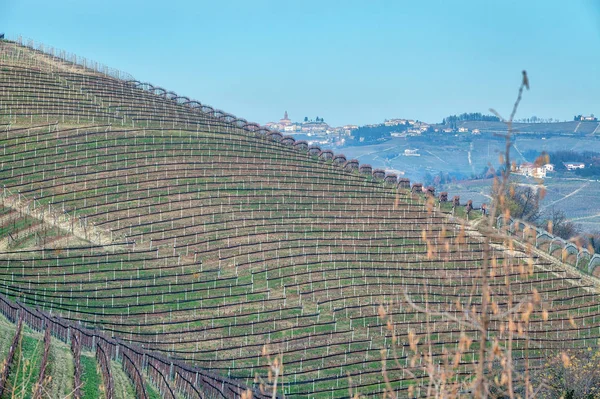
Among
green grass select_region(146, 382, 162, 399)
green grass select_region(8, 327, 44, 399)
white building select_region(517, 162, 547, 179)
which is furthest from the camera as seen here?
green grass select_region(146, 382, 162, 399)

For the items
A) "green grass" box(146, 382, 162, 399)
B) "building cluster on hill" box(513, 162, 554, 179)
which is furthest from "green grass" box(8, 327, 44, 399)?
"building cluster on hill" box(513, 162, 554, 179)

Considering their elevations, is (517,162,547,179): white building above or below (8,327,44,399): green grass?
above

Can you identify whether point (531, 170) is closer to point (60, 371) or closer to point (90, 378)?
point (60, 371)

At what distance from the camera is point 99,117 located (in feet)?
234

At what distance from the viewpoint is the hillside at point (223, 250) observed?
1655 inches

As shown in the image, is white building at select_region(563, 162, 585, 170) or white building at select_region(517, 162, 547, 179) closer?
white building at select_region(517, 162, 547, 179)

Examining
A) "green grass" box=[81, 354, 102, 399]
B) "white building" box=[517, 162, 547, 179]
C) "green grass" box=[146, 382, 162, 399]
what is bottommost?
"green grass" box=[146, 382, 162, 399]

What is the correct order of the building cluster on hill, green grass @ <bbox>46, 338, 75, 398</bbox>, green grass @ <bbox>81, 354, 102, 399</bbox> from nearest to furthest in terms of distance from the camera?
the building cluster on hill → green grass @ <bbox>46, 338, 75, 398</bbox> → green grass @ <bbox>81, 354, 102, 399</bbox>

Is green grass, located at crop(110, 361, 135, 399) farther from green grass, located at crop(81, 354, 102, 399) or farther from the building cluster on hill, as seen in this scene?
the building cluster on hill

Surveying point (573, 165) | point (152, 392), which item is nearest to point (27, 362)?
point (152, 392)

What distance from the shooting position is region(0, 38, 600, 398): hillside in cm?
4203

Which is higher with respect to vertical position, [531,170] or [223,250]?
[531,170]

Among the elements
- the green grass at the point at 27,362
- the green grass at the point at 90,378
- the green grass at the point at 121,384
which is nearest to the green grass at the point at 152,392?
the green grass at the point at 121,384

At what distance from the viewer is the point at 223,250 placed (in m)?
52.6
